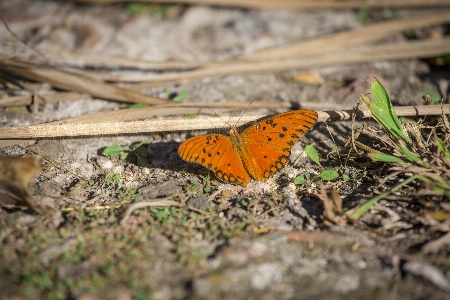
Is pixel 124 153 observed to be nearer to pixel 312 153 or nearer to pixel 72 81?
pixel 72 81

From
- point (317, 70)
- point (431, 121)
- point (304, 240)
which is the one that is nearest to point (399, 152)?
point (431, 121)

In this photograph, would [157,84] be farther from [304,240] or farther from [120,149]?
[304,240]

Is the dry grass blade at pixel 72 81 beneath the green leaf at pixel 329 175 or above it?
above

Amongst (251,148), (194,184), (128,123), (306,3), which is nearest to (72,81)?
(128,123)

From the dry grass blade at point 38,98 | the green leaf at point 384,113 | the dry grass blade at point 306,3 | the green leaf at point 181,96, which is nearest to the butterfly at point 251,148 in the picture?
the green leaf at point 384,113

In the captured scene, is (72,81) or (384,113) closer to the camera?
(384,113)

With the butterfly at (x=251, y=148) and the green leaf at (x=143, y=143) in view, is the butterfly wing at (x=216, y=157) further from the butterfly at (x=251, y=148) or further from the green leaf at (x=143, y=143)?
the green leaf at (x=143, y=143)
